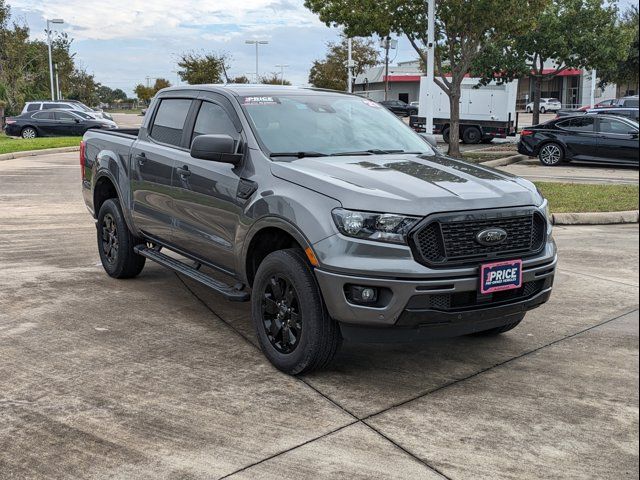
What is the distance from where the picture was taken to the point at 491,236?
4023 mm

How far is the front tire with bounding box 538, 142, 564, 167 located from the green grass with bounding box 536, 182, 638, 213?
5570mm

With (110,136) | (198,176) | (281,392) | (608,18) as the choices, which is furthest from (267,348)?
(608,18)

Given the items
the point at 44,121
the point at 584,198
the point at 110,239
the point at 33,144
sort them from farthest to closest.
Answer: the point at 44,121
the point at 33,144
the point at 584,198
the point at 110,239

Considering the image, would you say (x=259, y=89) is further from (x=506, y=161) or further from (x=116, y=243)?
(x=506, y=161)

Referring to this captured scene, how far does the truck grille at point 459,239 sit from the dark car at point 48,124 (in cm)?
2830

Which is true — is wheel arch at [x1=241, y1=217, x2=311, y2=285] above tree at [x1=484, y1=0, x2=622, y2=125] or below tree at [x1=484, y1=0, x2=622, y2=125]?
below

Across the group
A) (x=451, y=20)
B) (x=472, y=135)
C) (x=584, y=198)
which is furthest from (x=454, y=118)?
(x=584, y=198)

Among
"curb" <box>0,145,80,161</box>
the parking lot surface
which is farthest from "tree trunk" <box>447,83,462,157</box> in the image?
the parking lot surface

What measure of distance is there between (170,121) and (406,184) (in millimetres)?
2773

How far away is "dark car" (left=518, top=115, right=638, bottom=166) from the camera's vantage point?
17.6 metres

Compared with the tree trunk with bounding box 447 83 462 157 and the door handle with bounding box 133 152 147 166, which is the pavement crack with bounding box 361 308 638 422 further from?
the tree trunk with bounding box 447 83 462 157

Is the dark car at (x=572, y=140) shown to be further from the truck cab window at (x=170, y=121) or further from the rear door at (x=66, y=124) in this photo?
the rear door at (x=66, y=124)

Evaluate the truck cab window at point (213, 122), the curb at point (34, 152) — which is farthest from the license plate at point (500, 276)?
the curb at point (34, 152)

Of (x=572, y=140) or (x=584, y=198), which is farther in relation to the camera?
(x=572, y=140)
